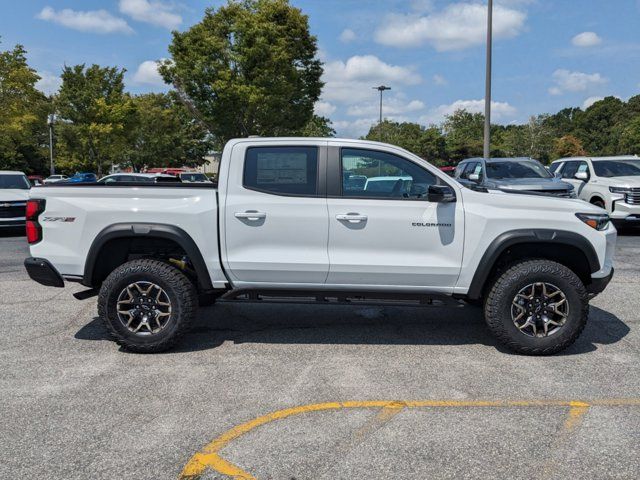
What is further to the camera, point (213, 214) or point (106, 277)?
point (106, 277)

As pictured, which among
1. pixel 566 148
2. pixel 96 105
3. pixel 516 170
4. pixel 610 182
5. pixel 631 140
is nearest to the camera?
pixel 516 170

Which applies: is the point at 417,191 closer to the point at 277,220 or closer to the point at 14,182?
the point at 277,220

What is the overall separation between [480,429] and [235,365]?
6.82 ft

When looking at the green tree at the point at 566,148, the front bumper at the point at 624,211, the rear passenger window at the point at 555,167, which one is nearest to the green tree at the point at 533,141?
the green tree at the point at 566,148

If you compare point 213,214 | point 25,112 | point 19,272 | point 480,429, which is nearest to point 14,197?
point 19,272

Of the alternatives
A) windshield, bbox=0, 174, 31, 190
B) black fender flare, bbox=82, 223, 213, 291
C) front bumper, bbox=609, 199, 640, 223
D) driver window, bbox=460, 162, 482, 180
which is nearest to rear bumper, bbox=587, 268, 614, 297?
black fender flare, bbox=82, 223, 213, 291

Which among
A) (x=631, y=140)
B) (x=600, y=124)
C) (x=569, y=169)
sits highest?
(x=600, y=124)

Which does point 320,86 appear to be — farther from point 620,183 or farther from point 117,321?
point 117,321

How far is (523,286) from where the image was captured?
186 inches

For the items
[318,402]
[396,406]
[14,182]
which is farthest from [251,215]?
[14,182]

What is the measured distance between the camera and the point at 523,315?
15.7 ft

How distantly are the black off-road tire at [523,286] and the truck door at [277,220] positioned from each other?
5.01 ft

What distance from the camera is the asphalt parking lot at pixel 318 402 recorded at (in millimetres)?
3061

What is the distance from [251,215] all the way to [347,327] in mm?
1721
